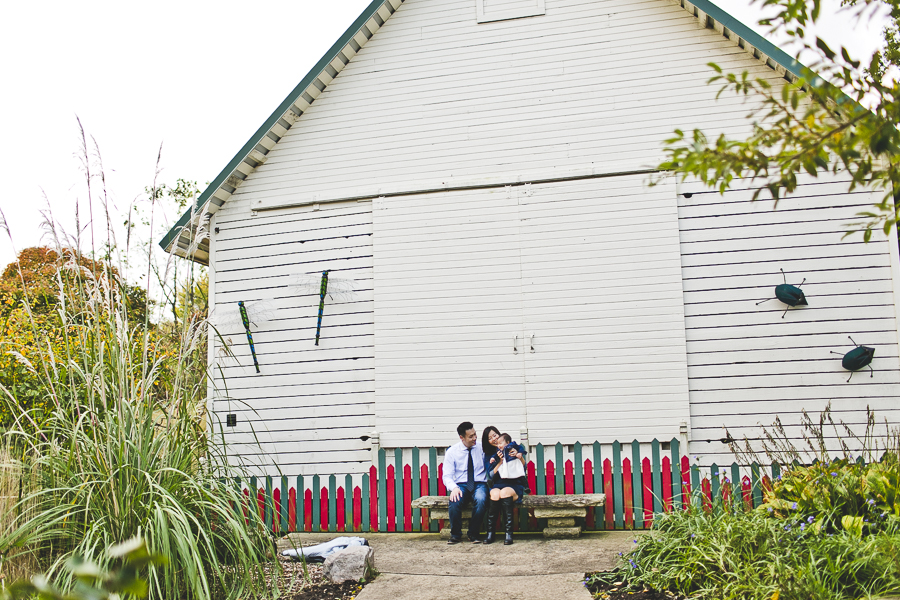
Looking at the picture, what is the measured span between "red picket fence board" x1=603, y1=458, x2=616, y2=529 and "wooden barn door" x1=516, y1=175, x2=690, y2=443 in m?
0.48

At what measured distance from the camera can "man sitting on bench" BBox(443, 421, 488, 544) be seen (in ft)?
24.6

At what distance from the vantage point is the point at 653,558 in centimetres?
524

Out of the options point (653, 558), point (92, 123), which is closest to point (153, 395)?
point (92, 123)

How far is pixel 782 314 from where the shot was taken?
830 centimetres

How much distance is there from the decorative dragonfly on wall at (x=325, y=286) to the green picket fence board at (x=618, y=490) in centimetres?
375

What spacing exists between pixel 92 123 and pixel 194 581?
9.60 ft

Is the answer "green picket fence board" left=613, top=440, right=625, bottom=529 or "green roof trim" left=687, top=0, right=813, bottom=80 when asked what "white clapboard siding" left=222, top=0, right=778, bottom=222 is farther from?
"green picket fence board" left=613, top=440, right=625, bottom=529

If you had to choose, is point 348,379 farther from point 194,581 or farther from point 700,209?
point 194,581

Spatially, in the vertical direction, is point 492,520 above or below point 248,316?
below

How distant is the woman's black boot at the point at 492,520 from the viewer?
7.29m

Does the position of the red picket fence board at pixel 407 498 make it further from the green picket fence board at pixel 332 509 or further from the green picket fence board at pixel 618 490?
the green picket fence board at pixel 618 490

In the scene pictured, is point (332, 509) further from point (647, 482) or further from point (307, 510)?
point (647, 482)

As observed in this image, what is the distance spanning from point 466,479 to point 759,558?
3.77m

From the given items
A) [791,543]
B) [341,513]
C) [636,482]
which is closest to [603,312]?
[636,482]
